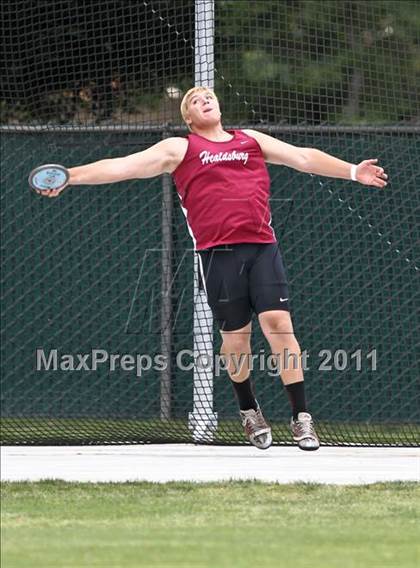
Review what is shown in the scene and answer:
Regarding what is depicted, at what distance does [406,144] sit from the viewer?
411 inches

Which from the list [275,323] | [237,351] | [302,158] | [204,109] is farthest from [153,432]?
[204,109]

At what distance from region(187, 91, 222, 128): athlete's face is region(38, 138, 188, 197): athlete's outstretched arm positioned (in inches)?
5.6

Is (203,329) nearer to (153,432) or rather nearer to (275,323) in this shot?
(153,432)

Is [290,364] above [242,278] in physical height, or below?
below

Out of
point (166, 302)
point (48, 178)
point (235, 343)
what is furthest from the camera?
point (166, 302)

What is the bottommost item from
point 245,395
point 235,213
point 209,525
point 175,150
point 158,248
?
point 209,525

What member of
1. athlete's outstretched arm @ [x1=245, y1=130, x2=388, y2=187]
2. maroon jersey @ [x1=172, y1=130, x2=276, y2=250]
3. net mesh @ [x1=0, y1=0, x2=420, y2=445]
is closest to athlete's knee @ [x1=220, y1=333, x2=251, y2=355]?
maroon jersey @ [x1=172, y1=130, x2=276, y2=250]

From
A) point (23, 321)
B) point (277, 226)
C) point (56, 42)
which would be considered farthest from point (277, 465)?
point (56, 42)

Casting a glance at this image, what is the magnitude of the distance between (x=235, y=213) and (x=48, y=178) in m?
0.98

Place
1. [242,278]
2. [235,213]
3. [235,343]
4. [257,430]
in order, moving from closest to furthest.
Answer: [235,213], [242,278], [235,343], [257,430]

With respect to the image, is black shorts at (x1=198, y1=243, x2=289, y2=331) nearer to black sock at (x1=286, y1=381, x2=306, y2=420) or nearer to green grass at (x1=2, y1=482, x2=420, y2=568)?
black sock at (x1=286, y1=381, x2=306, y2=420)

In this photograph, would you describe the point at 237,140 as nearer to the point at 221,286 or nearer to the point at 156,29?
the point at 221,286

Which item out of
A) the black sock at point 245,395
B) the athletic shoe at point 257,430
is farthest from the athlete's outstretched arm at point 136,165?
the athletic shoe at point 257,430

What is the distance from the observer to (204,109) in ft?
23.1
